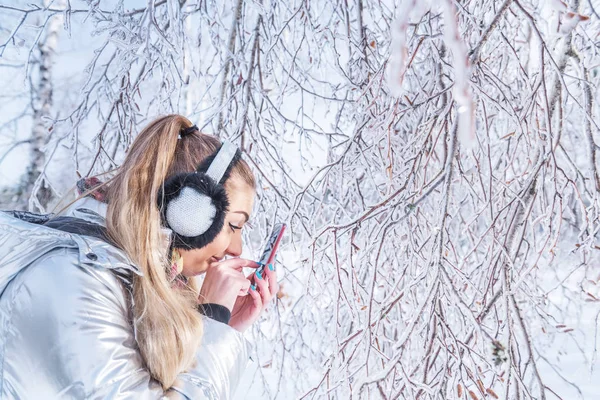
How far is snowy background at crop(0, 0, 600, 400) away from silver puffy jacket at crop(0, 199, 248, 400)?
418 mm

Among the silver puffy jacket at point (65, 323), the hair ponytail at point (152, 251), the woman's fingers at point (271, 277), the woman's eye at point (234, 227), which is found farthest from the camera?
the woman's fingers at point (271, 277)

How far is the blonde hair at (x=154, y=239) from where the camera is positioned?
3.18 feet

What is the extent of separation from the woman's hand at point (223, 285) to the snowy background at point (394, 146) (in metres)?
0.18

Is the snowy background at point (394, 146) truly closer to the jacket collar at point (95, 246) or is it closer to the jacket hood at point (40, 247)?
the jacket collar at point (95, 246)

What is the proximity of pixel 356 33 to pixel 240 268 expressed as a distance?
115 centimetres

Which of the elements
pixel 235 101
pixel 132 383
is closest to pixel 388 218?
pixel 132 383

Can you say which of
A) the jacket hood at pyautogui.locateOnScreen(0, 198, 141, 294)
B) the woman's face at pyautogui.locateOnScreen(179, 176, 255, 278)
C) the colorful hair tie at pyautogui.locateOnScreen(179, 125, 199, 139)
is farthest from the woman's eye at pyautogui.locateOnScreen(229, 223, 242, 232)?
the jacket hood at pyautogui.locateOnScreen(0, 198, 141, 294)

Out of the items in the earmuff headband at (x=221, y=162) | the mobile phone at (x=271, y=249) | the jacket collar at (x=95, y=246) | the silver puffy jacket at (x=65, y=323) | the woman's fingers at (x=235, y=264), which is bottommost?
the silver puffy jacket at (x=65, y=323)

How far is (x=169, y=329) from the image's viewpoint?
3.27 ft

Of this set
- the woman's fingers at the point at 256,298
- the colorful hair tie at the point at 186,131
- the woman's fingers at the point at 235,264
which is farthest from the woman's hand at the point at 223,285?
the colorful hair tie at the point at 186,131

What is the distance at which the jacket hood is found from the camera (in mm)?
857

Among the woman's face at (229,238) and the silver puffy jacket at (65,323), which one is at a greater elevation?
the woman's face at (229,238)

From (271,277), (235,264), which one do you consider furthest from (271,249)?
(235,264)

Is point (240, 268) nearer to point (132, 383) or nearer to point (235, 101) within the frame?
point (132, 383)
